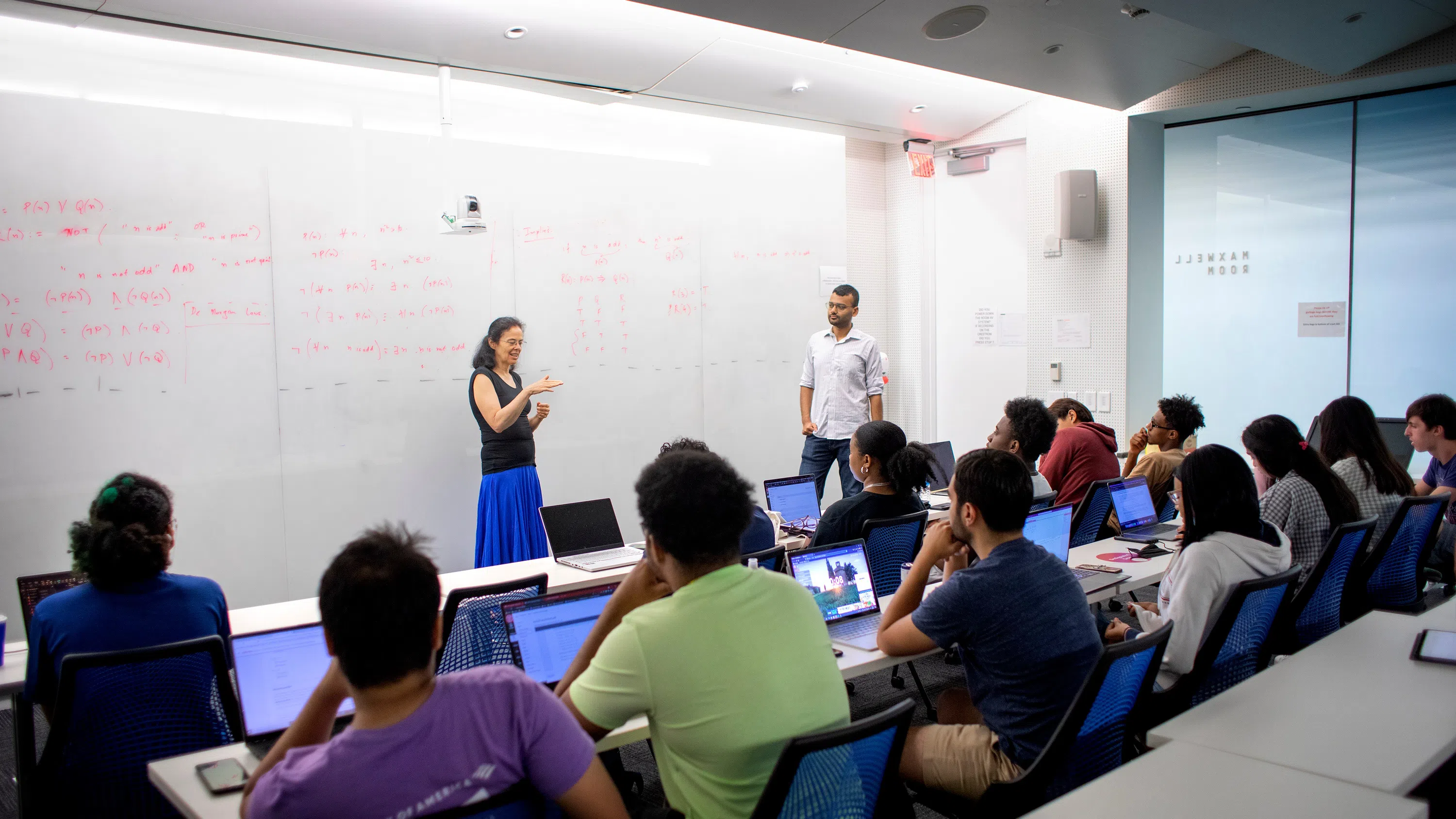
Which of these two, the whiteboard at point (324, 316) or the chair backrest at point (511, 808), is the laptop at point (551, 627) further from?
the whiteboard at point (324, 316)

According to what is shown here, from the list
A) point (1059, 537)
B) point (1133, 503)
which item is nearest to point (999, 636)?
point (1059, 537)

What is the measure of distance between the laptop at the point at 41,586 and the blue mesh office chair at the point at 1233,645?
3231 millimetres

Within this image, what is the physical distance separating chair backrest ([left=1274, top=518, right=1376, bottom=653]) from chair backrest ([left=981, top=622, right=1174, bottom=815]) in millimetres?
1181

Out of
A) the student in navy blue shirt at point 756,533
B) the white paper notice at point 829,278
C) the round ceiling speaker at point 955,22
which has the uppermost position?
the round ceiling speaker at point 955,22

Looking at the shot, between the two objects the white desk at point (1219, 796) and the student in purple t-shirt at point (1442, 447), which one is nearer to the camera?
the white desk at point (1219, 796)

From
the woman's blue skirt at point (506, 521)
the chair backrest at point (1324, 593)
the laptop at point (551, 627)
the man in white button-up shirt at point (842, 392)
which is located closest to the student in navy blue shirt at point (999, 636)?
the laptop at point (551, 627)

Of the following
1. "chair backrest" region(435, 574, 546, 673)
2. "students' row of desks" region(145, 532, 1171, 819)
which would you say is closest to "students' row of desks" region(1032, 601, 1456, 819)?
"students' row of desks" region(145, 532, 1171, 819)

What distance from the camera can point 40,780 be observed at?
231 cm

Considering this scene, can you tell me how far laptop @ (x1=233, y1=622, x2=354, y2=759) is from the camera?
221 centimetres

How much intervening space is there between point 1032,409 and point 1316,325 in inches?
124

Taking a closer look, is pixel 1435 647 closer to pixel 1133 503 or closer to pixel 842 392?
pixel 1133 503

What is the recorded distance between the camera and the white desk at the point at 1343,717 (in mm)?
1962

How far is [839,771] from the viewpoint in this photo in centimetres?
175

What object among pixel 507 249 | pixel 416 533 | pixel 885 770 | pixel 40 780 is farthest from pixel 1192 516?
pixel 507 249
